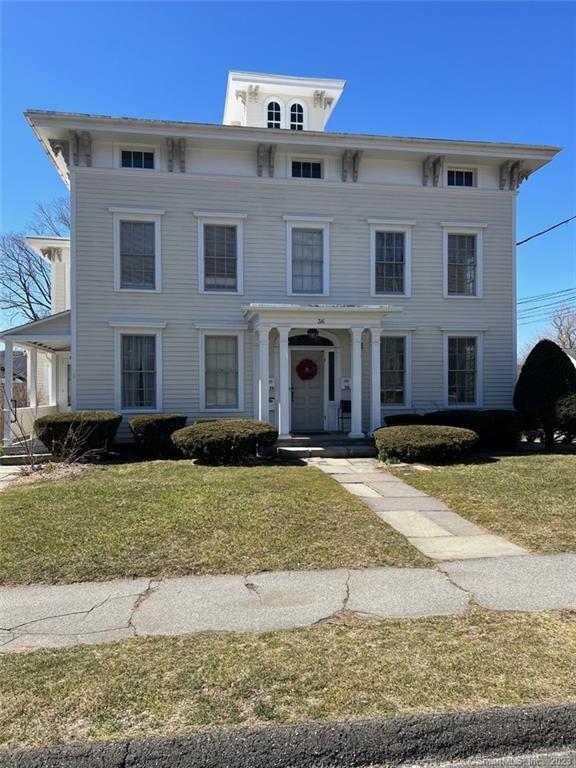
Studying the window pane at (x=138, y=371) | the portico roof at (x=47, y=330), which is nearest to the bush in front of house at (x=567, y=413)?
the window pane at (x=138, y=371)

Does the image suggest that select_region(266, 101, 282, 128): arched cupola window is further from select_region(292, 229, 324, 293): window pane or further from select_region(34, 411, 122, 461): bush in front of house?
select_region(34, 411, 122, 461): bush in front of house

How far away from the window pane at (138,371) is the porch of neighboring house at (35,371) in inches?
59.8

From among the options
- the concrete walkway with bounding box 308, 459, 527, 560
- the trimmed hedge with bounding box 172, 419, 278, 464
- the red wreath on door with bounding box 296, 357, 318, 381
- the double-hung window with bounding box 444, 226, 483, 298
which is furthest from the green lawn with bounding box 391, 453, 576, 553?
the double-hung window with bounding box 444, 226, 483, 298

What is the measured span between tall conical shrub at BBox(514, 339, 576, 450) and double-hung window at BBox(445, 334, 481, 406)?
179 cm

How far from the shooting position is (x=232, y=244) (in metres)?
14.1

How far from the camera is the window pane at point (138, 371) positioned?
1375 centimetres

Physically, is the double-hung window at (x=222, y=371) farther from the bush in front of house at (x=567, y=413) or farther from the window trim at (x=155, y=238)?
the bush in front of house at (x=567, y=413)

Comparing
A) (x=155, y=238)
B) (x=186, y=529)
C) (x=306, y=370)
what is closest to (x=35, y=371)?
(x=155, y=238)

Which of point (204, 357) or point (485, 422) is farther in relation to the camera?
point (204, 357)

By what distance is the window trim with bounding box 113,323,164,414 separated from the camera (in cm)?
1357

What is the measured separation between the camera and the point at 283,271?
14258mm

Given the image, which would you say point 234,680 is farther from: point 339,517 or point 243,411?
point 243,411

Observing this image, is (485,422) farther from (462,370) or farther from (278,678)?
(278,678)

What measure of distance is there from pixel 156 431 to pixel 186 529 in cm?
639
